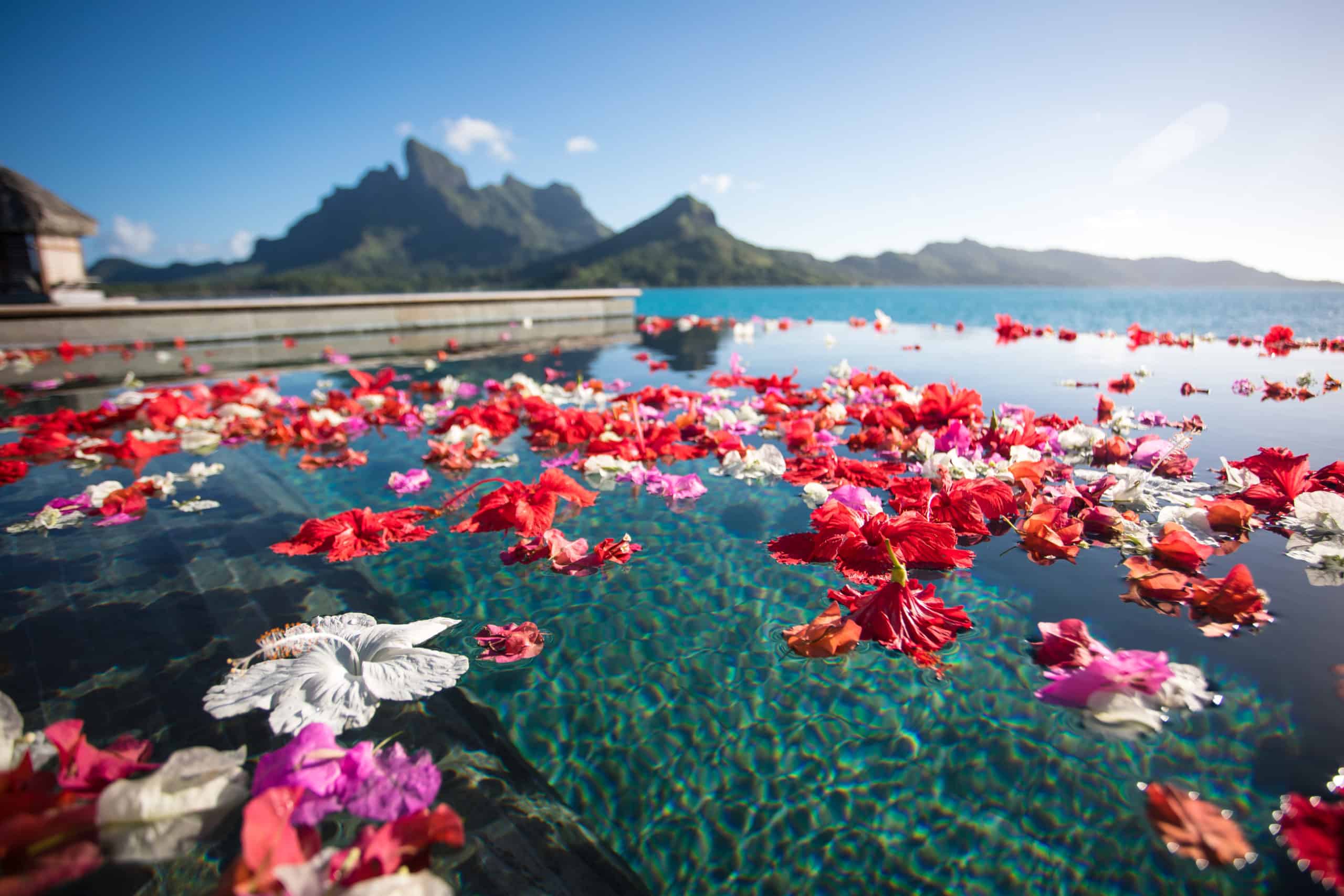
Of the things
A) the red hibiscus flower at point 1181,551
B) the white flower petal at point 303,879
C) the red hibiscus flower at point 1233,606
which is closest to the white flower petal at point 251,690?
the white flower petal at point 303,879

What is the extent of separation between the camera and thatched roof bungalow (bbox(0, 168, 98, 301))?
17.7m

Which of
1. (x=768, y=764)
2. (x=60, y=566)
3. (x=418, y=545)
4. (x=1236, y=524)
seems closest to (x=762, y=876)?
(x=768, y=764)

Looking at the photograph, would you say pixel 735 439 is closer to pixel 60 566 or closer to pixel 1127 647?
pixel 1127 647

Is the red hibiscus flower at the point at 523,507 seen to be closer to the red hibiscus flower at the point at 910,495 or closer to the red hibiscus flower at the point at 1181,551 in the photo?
the red hibiscus flower at the point at 910,495

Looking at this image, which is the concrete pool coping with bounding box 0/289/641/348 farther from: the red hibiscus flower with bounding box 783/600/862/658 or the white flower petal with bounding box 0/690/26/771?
the red hibiscus flower with bounding box 783/600/862/658

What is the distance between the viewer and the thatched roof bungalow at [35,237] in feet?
58.2

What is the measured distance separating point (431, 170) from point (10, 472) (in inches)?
7738

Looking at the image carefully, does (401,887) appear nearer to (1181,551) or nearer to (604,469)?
(604,469)

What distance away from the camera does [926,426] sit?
4.27 m

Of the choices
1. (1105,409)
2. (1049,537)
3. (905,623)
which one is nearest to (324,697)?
(905,623)

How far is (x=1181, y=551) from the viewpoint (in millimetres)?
2330

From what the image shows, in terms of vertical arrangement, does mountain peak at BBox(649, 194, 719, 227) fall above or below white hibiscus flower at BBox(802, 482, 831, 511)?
above

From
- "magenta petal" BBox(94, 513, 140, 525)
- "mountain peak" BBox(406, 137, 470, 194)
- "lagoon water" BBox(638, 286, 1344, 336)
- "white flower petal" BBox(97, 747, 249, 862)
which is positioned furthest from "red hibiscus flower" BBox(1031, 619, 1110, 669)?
"mountain peak" BBox(406, 137, 470, 194)

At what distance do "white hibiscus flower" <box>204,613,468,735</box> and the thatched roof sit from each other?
24.9 m
